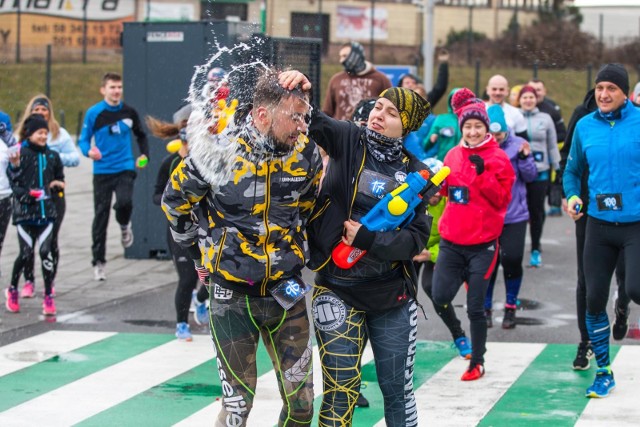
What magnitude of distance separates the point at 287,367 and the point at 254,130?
44.6 inches

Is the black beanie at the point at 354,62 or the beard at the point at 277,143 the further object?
the black beanie at the point at 354,62

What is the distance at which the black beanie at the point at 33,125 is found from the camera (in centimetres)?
1033

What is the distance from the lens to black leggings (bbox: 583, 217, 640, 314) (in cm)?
703

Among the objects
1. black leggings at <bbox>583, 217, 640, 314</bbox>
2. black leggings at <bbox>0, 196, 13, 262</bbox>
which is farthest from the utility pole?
black leggings at <bbox>583, 217, 640, 314</bbox>

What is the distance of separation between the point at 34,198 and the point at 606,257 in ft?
17.5

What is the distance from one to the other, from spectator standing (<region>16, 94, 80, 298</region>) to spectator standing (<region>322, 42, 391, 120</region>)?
3020 mm

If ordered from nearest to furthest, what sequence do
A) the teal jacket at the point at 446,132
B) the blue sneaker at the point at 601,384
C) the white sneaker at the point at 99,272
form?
1. the blue sneaker at the point at 601,384
2. the teal jacket at the point at 446,132
3. the white sneaker at the point at 99,272

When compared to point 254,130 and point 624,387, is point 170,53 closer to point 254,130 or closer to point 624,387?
point 624,387

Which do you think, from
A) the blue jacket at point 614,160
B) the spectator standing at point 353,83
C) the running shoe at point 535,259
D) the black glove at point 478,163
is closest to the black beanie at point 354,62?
the spectator standing at point 353,83

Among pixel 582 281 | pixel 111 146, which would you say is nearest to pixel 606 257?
pixel 582 281

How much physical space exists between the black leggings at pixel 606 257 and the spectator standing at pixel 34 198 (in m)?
5.10

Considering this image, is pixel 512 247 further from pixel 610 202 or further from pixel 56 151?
pixel 56 151

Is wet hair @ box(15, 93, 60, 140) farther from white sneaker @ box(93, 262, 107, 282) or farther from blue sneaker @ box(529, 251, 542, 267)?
blue sneaker @ box(529, 251, 542, 267)

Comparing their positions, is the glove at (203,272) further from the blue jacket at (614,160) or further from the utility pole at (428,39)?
the utility pole at (428,39)
